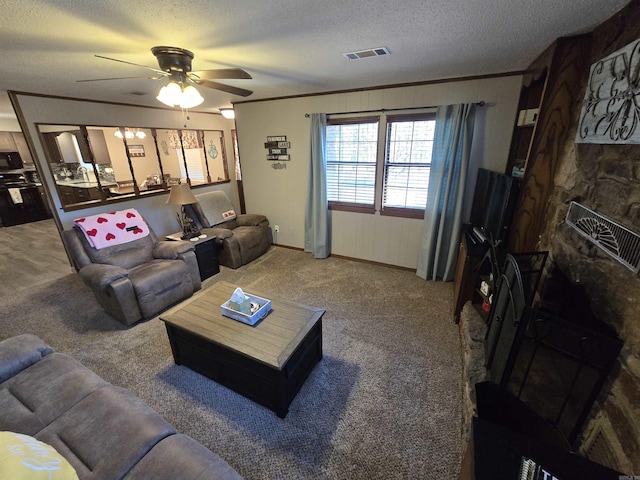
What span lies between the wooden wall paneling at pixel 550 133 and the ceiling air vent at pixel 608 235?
1.68 ft

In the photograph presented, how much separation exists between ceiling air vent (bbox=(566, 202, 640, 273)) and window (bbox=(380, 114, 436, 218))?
1.81 meters

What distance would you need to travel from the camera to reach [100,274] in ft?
8.29

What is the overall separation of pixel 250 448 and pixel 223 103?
4.51 meters

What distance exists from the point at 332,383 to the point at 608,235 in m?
1.88

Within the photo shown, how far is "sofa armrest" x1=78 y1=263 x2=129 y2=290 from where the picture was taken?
97.5 inches

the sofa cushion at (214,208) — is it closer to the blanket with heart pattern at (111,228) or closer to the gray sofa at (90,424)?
the blanket with heart pattern at (111,228)

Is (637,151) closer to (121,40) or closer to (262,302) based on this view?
(262,302)

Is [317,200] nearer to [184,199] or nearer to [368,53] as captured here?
[184,199]

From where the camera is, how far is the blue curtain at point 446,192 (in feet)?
9.46

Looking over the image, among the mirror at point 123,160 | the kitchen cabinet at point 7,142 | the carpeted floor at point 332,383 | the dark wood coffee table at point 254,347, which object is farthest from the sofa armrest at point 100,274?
the kitchen cabinet at point 7,142

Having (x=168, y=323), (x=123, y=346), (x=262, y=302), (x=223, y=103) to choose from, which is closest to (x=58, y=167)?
(x=223, y=103)

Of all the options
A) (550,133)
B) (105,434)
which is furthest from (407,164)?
(105,434)

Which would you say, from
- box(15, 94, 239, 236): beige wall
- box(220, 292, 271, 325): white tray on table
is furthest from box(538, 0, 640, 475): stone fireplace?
box(15, 94, 239, 236): beige wall

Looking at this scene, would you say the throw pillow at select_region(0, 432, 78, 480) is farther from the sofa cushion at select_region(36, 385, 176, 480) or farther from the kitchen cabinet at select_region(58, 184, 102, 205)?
the kitchen cabinet at select_region(58, 184, 102, 205)
